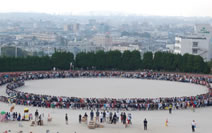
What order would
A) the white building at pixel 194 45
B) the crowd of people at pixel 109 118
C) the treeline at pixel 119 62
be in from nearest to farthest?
the crowd of people at pixel 109 118, the treeline at pixel 119 62, the white building at pixel 194 45

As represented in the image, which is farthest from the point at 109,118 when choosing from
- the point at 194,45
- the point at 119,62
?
the point at 194,45

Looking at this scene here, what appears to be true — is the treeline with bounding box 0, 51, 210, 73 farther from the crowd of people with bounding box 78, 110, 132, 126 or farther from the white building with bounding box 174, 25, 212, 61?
the white building with bounding box 174, 25, 212, 61

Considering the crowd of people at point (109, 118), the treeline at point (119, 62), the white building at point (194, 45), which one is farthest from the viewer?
the white building at point (194, 45)

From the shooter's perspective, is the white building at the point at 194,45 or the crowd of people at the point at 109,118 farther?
the white building at the point at 194,45

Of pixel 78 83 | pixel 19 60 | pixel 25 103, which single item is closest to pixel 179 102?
pixel 25 103

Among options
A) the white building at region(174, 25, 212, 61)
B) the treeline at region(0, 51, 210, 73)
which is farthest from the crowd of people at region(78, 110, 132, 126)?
the white building at region(174, 25, 212, 61)

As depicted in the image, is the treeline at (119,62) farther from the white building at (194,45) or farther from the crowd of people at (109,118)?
the white building at (194,45)

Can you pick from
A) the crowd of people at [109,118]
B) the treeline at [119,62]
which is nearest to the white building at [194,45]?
the treeline at [119,62]

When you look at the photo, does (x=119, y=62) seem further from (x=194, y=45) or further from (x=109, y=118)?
(x=194, y=45)

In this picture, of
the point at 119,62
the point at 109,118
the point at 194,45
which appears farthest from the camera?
the point at 194,45
